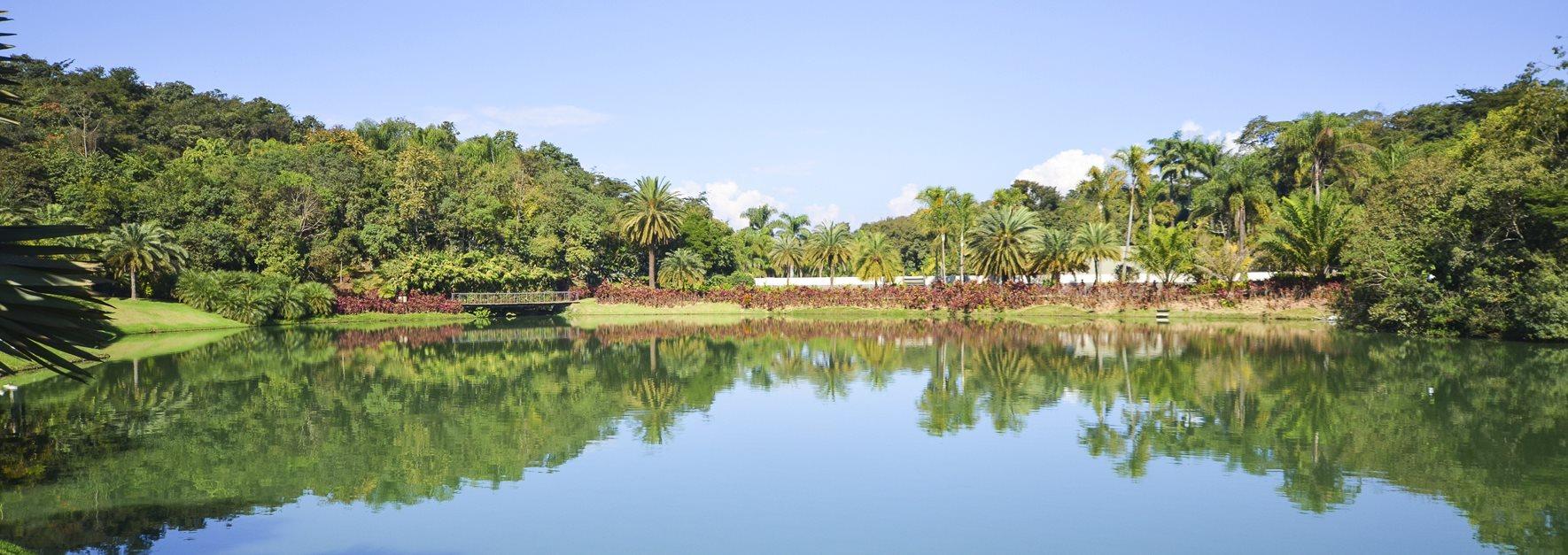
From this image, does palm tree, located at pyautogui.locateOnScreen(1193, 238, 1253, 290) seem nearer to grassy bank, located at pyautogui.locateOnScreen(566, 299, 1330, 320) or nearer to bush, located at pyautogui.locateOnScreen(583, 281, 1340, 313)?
bush, located at pyautogui.locateOnScreen(583, 281, 1340, 313)

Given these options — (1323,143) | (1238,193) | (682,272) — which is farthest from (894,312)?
(1323,143)

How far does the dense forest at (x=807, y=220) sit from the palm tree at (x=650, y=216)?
0.14 metres

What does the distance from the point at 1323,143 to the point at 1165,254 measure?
43.0 feet

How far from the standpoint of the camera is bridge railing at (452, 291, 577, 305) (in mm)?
58719

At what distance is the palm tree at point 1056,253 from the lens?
2212 inches

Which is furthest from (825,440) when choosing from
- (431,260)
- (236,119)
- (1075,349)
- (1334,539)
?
(236,119)

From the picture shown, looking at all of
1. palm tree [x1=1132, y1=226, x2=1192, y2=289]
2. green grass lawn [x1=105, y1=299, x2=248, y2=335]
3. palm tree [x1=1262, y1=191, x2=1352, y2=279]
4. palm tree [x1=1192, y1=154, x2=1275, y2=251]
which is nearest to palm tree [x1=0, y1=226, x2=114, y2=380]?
green grass lawn [x1=105, y1=299, x2=248, y2=335]

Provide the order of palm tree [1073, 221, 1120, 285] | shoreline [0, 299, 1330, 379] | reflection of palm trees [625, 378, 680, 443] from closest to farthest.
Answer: reflection of palm trees [625, 378, 680, 443]
shoreline [0, 299, 1330, 379]
palm tree [1073, 221, 1120, 285]

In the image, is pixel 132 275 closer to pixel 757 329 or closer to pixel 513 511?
pixel 757 329

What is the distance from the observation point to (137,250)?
148ft

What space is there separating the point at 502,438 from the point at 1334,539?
518 inches

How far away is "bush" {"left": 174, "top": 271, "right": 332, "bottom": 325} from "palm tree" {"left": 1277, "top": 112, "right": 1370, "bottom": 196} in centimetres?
5713

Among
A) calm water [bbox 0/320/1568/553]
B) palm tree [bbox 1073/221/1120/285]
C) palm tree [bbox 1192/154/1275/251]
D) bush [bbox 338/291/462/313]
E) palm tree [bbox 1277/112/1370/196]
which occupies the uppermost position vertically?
palm tree [bbox 1277/112/1370/196]

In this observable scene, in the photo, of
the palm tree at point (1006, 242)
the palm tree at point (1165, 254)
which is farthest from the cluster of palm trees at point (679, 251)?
the palm tree at point (1165, 254)
